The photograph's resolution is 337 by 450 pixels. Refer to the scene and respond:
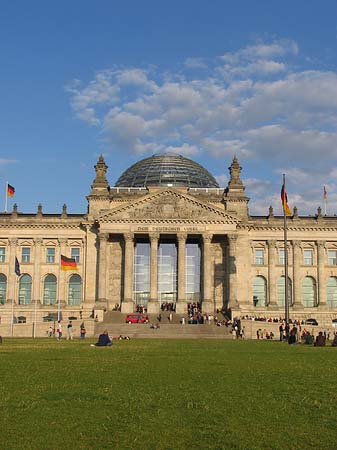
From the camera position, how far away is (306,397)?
18.5 meters

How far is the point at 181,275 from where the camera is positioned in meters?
90.2

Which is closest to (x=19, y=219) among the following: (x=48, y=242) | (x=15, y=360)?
(x=48, y=242)

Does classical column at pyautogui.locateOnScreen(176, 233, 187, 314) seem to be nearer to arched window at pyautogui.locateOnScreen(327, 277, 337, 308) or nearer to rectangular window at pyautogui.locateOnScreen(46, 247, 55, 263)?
rectangular window at pyautogui.locateOnScreen(46, 247, 55, 263)

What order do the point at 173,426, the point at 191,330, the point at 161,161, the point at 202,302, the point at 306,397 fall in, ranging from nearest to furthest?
1. the point at 173,426
2. the point at 306,397
3. the point at 191,330
4. the point at 202,302
5. the point at 161,161

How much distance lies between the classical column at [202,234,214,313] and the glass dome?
1808cm

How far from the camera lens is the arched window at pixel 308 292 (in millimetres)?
98000

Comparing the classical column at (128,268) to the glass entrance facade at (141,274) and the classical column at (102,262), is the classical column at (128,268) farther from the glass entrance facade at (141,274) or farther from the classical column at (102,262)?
the glass entrance facade at (141,274)

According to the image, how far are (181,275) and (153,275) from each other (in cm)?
402

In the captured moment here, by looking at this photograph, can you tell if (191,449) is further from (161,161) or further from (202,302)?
(161,161)

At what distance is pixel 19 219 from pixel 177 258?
25145 mm

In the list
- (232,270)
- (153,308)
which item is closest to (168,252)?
(232,270)

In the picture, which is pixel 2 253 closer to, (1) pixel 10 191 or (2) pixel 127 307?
(1) pixel 10 191

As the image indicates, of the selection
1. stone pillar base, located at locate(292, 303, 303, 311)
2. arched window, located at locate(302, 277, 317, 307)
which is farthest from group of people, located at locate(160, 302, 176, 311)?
arched window, located at locate(302, 277, 317, 307)

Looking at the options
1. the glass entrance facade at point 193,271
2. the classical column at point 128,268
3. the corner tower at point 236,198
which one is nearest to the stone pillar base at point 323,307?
the corner tower at point 236,198
